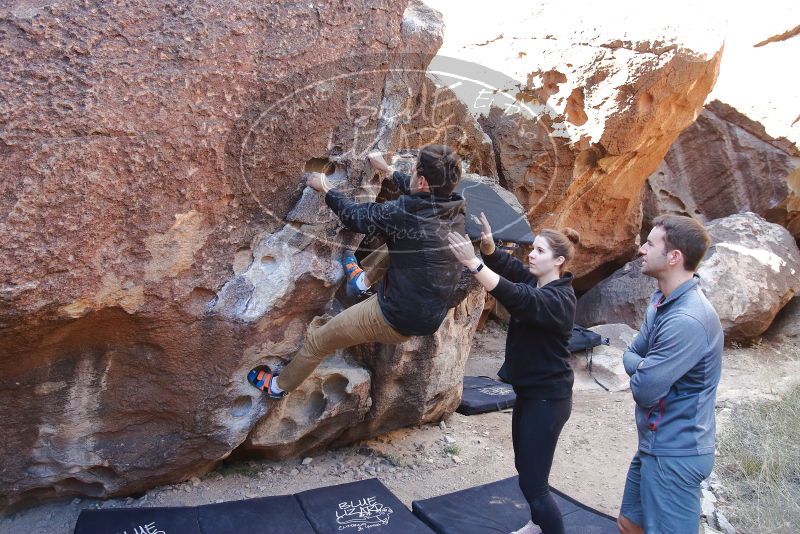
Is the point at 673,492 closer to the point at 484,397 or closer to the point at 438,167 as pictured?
the point at 438,167

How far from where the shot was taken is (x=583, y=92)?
17.2ft

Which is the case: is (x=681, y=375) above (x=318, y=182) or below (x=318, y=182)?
below

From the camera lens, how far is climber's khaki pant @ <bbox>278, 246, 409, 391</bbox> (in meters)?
3.05

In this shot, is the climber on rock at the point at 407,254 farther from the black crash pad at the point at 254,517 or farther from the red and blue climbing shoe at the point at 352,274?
the black crash pad at the point at 254,517

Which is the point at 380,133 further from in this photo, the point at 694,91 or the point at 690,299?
the point at 694,91

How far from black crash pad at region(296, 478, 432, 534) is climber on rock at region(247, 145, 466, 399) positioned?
26.4 inches

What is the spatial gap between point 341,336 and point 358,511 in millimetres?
914

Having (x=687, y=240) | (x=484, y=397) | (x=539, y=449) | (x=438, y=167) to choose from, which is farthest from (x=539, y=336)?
(x=484, y=397)

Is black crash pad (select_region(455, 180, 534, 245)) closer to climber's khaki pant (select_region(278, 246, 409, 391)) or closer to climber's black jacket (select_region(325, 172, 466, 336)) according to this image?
climber's black jacket (select_region(325, 172, 466, 336))

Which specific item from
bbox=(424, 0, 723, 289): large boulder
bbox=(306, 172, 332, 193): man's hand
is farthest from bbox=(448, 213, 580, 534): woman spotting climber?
bbox=(424, 0, 723, 289): large boulder

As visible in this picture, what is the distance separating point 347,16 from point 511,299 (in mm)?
1532

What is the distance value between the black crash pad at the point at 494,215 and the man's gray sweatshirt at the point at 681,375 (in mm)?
1343

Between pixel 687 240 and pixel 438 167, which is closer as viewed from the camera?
pixel 687 240

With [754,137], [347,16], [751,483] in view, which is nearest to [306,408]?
[347,16]
